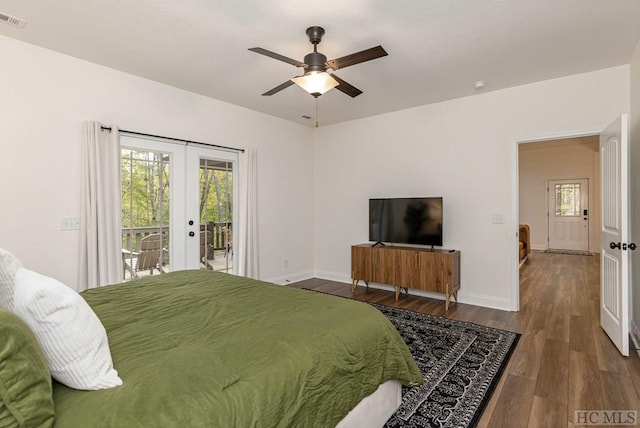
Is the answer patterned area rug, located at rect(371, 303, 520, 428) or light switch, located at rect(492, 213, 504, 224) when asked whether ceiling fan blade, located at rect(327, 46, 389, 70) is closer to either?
patterned area rug, located at rect(371, 303, 520, 428)

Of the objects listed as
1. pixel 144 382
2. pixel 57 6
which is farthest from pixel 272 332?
pixel 57 6

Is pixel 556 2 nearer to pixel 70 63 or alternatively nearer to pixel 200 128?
pixel 200 128

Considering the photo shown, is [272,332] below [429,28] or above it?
below

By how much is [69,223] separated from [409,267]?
3.92m

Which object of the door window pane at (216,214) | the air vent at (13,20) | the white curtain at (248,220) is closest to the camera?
the air vent at (13,20)

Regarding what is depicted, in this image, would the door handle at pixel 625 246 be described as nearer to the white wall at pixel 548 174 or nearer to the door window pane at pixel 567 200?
the white wall at pixel 548 174

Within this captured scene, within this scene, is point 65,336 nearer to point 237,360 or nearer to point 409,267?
point 237,360

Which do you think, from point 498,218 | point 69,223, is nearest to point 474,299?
point 498,218

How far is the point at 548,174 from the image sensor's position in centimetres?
916

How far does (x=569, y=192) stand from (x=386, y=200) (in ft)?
23.4

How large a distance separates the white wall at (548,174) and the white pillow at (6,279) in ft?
31.1

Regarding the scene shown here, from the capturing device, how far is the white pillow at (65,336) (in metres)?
1.04

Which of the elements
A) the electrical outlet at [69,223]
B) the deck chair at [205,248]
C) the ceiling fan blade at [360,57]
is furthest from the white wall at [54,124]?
the ceiling fan blade at [360,57]

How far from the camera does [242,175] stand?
475cm
